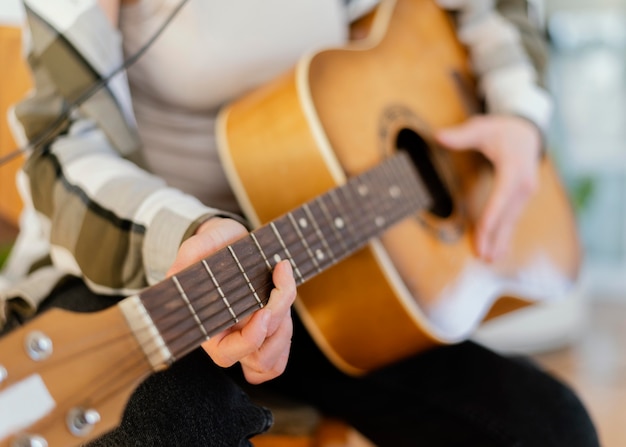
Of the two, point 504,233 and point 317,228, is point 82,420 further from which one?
point 504,233

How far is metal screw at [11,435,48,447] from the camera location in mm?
292

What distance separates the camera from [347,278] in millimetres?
591

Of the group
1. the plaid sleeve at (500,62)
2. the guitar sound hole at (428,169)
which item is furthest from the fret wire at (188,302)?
the plaid sleeve at (500,62)

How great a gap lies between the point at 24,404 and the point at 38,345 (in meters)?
0.03

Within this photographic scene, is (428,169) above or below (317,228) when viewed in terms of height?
below

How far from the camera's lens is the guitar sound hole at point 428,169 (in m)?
0.71

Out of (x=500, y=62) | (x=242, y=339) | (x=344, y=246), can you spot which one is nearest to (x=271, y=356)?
(x=242, y=339)

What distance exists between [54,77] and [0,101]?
25 cm

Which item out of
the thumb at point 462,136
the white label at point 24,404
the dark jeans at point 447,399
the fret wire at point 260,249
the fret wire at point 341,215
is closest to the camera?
the white label at point 24,404

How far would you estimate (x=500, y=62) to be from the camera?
33.3 inches

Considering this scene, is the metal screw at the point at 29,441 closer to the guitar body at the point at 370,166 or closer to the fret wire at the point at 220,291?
the fret wire at the point at 220,291

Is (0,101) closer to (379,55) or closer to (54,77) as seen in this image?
(54,77)

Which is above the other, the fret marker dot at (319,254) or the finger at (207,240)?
the finger at (207,240)

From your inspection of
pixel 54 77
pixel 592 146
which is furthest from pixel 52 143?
pixel 592 146
